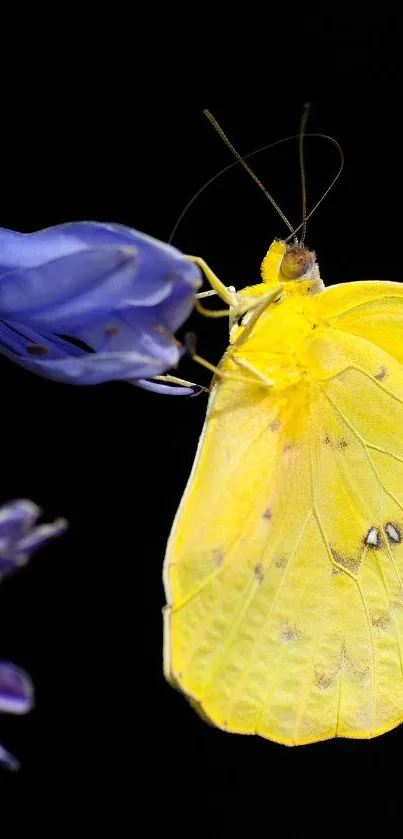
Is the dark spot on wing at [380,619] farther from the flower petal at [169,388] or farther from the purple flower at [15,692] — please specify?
the purple flower at [15,692]

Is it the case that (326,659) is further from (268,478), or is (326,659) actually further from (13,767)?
(13,767)

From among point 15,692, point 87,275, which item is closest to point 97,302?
point 87,275

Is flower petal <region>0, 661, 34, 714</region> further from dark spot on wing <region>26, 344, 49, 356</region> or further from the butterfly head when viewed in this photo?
the butterfly head

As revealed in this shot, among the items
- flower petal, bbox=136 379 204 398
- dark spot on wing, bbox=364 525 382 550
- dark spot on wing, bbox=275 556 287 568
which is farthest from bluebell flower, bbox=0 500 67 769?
dark spot on wing, bbox=364 525 382 550

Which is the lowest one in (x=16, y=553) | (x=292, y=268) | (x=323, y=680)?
(x=323, y=680)

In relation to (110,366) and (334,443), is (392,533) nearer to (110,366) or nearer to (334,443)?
(334,443)

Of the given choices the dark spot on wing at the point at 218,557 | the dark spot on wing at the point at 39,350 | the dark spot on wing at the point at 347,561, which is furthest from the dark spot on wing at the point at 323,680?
the dark spot on wing at the point at 39,350

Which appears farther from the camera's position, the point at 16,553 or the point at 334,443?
the point at 334,443
